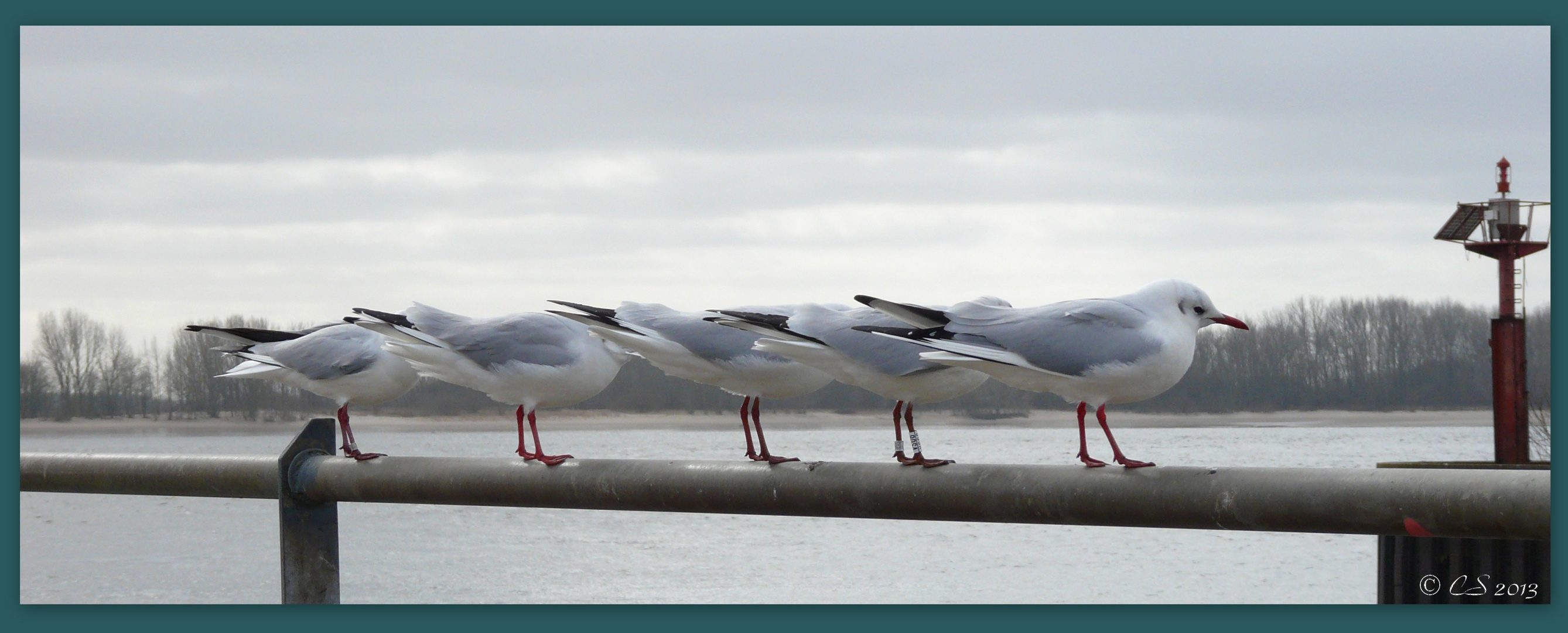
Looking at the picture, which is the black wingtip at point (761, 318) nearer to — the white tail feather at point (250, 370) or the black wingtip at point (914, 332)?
the black wingtip at point (914, 332)

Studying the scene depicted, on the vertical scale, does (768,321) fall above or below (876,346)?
above

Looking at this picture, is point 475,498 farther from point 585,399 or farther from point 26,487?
point 26,487

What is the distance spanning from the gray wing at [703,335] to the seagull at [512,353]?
44 cm

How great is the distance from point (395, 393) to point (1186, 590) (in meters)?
24.1

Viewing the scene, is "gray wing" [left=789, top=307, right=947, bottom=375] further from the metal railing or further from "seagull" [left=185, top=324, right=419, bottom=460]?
"seagull" [left=185, top=324, right=419, bottom=460]

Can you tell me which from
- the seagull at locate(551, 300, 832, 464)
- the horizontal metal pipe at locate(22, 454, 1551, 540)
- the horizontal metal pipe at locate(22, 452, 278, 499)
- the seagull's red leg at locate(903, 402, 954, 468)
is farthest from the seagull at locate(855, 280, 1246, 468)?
the horizontal metal pipe at locate(22, 452, 278, 499)

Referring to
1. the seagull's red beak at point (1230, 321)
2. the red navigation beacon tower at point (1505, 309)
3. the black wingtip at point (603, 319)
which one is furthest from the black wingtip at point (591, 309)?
the red navigation beacon tower at point (1505, 309)

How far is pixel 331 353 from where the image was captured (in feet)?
22.8

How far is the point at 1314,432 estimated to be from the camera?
72.4 metres

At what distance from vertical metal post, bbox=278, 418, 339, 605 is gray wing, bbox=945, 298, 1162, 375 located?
251 cm

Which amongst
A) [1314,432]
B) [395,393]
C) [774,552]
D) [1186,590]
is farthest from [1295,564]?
[1314,432]

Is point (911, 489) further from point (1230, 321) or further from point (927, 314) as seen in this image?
point (1230, 321)

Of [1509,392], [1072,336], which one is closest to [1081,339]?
[1072,336]

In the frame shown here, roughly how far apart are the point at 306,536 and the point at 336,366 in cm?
178
